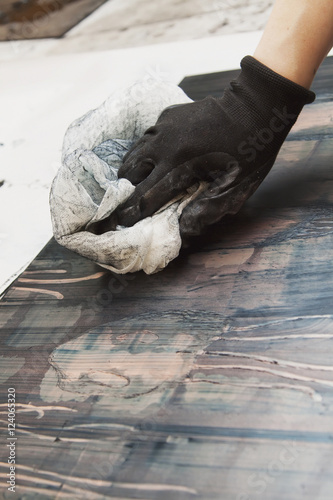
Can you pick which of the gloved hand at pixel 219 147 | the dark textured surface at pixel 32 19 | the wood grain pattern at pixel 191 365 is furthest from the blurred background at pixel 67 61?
the gloved hand at pixel 219 147

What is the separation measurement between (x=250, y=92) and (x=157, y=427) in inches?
29.6

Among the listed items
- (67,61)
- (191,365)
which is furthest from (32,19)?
(191,365)

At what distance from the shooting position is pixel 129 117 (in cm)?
144

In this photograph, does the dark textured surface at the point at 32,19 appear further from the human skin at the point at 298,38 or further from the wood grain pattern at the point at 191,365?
the human skin at the point at 298,38

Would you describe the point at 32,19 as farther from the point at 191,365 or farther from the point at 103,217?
the point at 191,365

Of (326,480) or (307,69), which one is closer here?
(326,480)

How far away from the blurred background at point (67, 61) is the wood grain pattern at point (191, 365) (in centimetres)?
35

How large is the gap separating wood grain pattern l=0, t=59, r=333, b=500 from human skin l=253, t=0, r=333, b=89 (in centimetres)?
33

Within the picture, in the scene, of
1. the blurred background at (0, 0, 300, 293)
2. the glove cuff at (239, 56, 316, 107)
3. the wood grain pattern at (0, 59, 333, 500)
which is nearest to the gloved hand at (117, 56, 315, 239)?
the glove cuff at (239, 56, 316, 107)

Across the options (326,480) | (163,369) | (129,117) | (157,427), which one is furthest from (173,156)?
(326,480)

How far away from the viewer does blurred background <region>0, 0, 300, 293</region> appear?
1.84m

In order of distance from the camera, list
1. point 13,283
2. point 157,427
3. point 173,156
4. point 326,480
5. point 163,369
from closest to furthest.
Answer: point 326,480 → point 157,427 → point 163,369 → point 173,156 → point 13,283

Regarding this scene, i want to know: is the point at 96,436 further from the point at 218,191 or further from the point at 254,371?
the point at 218,191

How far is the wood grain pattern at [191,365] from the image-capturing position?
84 centimetres
